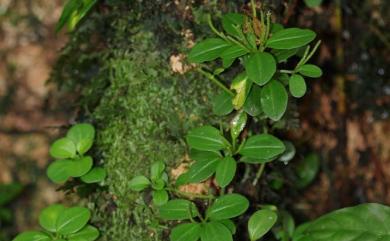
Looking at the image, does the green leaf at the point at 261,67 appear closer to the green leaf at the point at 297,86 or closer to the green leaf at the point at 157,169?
the green leaf at the point at 297,86

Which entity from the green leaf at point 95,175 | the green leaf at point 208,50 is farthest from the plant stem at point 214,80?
the green leaf at point 95,175

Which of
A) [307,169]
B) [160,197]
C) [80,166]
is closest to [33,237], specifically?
[80,166]

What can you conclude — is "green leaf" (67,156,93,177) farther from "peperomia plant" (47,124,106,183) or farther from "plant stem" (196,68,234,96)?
"plant stem" (196,68,234,96)

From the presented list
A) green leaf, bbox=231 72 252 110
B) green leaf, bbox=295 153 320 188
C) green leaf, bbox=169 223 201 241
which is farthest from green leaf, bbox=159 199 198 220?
green leaf, bbox=295 153 320 188

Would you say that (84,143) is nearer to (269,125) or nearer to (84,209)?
(84,209)

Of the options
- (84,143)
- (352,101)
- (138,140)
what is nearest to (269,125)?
(138,140)

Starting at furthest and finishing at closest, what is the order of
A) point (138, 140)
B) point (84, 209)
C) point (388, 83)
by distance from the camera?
point (388, 83)
point (138, 140)
point (84, 209)
